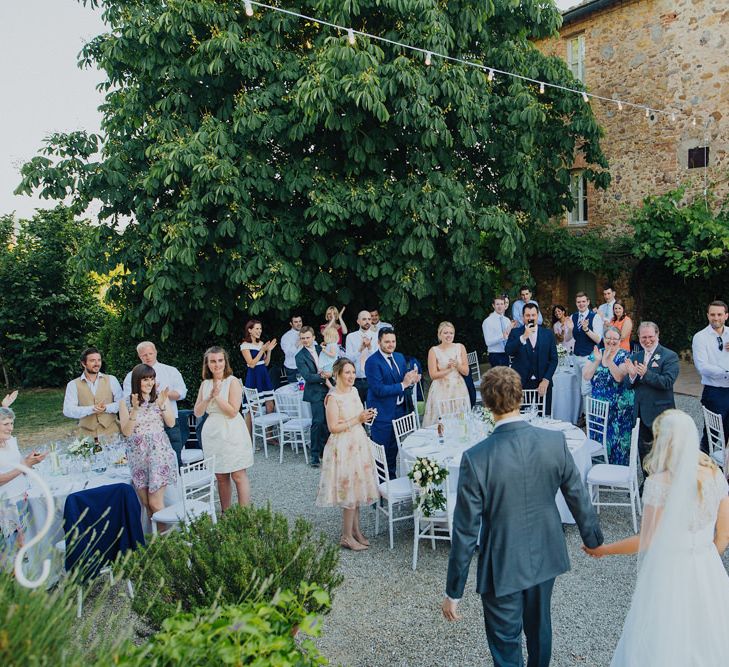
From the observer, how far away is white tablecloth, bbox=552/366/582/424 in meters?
9.53

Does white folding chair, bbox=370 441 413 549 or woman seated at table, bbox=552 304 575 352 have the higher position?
woman seated at table, bbox=552 304 575 352

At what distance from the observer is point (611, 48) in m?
16.8

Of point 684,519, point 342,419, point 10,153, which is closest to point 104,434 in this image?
point 342,419

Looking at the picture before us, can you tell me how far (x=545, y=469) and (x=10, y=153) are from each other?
1462 cm

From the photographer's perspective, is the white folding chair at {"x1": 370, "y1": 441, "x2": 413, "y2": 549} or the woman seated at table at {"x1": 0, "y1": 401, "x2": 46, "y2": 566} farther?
the white folding chair at {"x1": 370, "y1": 441, "x2": 413, "y2": 549}

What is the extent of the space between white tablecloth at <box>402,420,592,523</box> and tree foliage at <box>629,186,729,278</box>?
30.0 ft

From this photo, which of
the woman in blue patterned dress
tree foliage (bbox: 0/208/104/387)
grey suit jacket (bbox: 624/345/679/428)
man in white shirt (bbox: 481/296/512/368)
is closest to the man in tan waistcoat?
the woman in blue patterned dress

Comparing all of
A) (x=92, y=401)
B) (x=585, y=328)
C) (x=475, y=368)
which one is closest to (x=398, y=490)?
(x=92, y=401)

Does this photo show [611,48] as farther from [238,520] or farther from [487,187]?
[238,520]

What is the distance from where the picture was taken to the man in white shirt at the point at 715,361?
700 cm

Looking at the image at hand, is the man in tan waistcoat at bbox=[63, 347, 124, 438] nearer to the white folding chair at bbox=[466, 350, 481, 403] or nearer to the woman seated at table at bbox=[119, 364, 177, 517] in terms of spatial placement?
the woman seated at table at bbox=[119, 364, 177, 517]

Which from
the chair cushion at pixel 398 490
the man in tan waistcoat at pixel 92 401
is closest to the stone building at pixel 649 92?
the chair cushion at pixel 398 490

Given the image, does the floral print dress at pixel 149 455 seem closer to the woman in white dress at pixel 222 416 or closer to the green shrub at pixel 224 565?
the woman in white dress at pixel 222 416

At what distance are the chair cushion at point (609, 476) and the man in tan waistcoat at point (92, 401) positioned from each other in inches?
199
